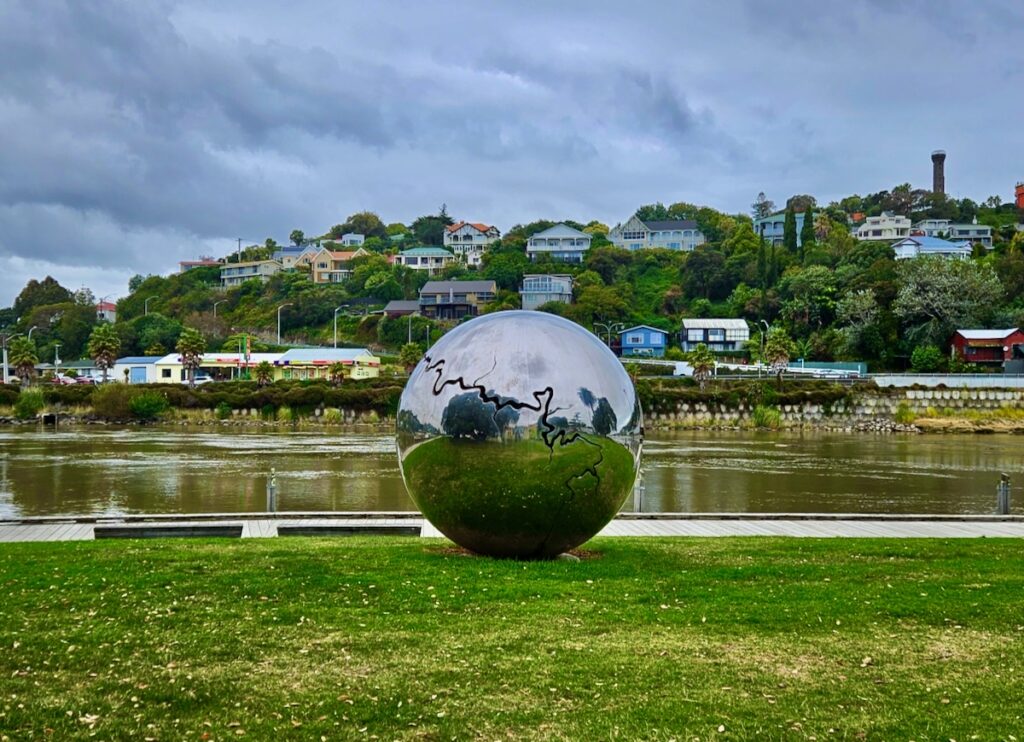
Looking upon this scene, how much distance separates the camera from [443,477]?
1209cm

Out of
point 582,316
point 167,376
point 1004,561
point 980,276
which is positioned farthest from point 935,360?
point 1004,561

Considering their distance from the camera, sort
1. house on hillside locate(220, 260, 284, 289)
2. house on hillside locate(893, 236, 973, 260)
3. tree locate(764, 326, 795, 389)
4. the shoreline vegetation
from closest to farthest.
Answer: the shoreline vegetation → tree locate(764, 326, 795, 389) → house on hillside locate(893, 236, 973, 260) → house on hillside locate(220, 260, 284, 289)

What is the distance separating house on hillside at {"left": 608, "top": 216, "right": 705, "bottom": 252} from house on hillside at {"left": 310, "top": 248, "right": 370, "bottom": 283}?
4638 centimetres

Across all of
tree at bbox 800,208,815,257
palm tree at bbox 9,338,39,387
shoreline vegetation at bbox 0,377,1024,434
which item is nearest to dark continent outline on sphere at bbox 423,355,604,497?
shoreline vegetation at bbox 0,377,1024,434

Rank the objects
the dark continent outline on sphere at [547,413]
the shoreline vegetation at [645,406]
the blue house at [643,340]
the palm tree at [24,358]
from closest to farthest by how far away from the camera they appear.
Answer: the dark continent outline on sphere at [547,413] < the shoreline vegetation at [645,406] < the palm tree at [24,358] < the blue house at [643,340]

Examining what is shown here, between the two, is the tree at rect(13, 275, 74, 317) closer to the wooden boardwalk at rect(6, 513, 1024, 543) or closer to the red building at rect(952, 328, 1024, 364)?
the red building at rect(952, 328, 1024, 364)

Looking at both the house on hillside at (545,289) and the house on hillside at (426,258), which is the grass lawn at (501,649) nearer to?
the house on hillside at (545,289)

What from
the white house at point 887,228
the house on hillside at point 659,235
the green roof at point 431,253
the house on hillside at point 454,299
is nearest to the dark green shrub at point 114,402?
the house on hillside at point 454,299

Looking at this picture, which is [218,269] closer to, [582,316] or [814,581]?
[582,316]

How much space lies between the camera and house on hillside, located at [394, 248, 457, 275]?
17538cm

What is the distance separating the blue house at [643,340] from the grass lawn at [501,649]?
10439cm

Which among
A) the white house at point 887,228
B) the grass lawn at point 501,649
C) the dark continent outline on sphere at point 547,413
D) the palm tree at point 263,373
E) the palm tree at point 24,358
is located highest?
the white house at point 887,228

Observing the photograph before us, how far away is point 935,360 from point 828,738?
287 ft

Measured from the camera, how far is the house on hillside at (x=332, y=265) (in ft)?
586
